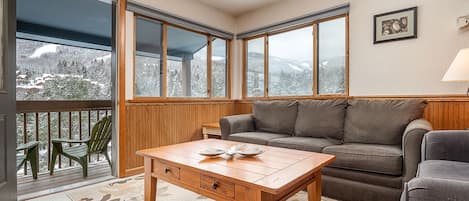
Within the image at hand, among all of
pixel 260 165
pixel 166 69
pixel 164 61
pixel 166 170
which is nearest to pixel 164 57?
pixel 164 61

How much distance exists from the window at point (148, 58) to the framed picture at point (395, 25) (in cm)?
260

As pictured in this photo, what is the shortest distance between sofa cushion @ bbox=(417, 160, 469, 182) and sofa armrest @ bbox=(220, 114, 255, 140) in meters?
1.86

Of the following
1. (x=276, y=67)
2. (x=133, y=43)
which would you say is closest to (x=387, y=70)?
(x=276, y=67)

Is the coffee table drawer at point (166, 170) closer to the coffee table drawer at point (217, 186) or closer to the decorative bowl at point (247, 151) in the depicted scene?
the coffee table drawer at point (217, 186)

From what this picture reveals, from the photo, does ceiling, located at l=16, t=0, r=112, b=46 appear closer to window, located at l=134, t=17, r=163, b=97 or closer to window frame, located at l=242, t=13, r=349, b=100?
window, located at l=134, t=17, r=163, b=97

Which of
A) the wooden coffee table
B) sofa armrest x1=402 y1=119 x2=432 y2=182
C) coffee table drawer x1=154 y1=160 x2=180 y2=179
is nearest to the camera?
the wooden coffee table

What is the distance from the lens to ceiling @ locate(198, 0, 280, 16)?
11.7 ft

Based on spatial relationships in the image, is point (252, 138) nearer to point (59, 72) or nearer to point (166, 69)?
point (166, 69)

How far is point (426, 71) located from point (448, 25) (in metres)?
0.46

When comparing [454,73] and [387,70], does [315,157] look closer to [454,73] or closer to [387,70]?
[454,73]

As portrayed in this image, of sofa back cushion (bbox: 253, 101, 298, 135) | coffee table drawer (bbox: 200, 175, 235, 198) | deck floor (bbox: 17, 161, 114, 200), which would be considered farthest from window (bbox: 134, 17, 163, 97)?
coffee table drawer (bbox: 200, 175, 235, 198)

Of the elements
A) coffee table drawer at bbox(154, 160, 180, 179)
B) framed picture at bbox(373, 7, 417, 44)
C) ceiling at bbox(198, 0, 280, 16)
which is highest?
ceiling at bbox(198, 0, 280, 16)

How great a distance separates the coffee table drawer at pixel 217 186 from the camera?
128 centimetres

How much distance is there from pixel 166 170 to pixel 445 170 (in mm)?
1668
